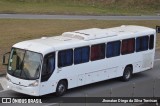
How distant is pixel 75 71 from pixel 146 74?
6922 mm

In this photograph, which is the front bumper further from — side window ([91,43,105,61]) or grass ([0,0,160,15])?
grass ([0,0,160,15])

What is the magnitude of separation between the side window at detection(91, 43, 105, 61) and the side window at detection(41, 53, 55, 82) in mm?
2892

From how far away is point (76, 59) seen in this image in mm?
23312

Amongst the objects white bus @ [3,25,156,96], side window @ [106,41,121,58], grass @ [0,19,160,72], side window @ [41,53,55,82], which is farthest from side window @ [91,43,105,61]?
grass @ [0,19,160,72]

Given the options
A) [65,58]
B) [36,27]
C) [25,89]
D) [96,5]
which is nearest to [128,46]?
[65,58]

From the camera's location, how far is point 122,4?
71625mm

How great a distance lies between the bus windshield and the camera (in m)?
21.4

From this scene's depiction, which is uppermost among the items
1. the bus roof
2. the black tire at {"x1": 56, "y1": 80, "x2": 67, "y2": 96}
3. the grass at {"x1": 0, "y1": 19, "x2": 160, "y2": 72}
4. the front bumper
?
the bus roof

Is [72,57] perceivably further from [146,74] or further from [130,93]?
[146,74]

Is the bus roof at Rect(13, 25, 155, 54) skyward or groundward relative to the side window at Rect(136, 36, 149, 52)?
skyward

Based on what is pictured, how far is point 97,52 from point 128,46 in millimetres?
2634

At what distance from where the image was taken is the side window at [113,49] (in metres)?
25.1

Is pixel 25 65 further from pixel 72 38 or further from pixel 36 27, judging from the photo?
pixel 36 27

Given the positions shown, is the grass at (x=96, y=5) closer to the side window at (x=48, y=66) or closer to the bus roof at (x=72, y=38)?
the bus roof at (x=72, y=38)
